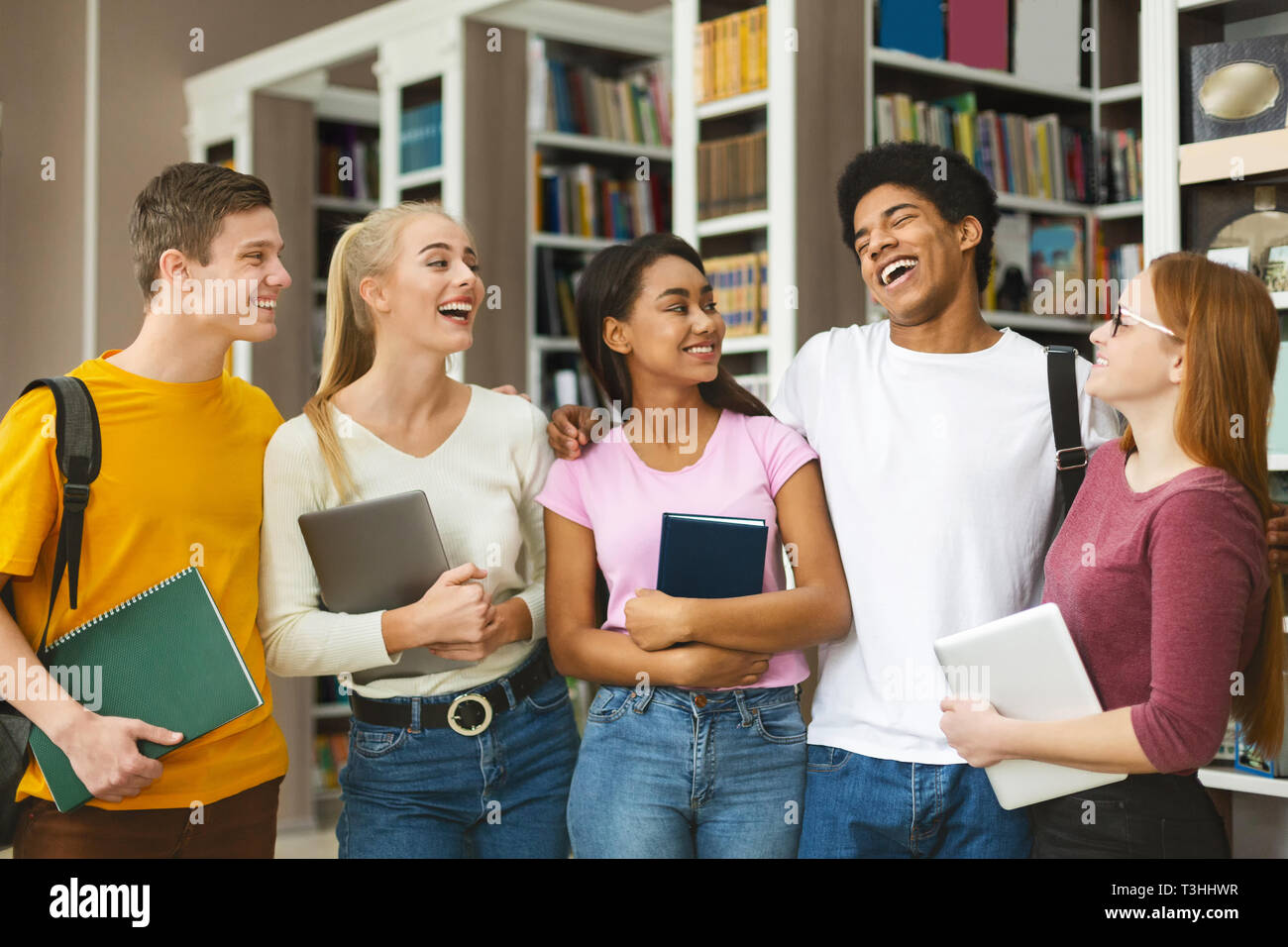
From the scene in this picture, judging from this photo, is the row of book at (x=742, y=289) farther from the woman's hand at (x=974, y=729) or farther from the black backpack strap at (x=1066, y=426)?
the woman's hand at (x=974, y=729)

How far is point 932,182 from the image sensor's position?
196 centimetres

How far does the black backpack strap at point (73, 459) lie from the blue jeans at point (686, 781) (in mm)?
753

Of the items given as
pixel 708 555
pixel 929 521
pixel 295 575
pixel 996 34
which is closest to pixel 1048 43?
pixel 996 34

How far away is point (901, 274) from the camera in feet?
6.29

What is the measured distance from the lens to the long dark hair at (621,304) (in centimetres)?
195

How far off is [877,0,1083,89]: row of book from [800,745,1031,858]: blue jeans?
8.76 ft

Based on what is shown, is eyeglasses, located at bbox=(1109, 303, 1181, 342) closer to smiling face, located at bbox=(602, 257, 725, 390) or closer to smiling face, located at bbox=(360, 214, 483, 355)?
smiling face, located at bbox=(602, 257, 725, 390)

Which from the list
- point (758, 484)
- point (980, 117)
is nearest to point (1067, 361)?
point (758, 484)

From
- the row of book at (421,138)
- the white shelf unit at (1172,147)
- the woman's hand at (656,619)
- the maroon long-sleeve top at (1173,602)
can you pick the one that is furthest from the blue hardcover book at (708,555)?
the row of book at (421,138)

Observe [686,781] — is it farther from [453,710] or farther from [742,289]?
[742,289]

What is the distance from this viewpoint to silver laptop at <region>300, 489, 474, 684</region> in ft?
5.91

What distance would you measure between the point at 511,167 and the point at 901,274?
2.80m

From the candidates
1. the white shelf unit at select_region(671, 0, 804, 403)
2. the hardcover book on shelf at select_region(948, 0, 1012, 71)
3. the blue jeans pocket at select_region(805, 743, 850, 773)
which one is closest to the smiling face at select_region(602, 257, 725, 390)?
the blue jeans pocket at select_region(805, 743, 850, 773)
